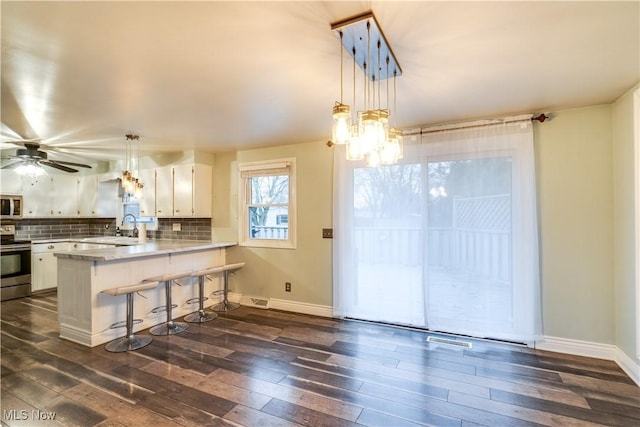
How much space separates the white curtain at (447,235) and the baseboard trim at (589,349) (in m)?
0.18

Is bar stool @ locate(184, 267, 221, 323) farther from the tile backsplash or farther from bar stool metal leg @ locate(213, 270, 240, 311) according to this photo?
the tile backsplash

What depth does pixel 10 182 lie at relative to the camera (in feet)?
16.1

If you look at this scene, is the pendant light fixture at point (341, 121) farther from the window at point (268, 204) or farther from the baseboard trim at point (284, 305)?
the baseboard trim at point (284, 305)

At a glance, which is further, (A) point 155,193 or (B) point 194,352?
(A) point 155,193

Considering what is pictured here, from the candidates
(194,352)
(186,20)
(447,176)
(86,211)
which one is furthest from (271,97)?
(86,211)

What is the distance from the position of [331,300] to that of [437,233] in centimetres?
161

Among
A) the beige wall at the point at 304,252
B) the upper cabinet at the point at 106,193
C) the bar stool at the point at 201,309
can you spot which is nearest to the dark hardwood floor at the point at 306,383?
the bar stool at the point at 201,309

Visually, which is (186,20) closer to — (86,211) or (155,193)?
(155,193)

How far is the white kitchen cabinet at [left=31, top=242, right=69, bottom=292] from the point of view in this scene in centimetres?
492

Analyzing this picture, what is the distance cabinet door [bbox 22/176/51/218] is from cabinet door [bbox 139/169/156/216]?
1.88m

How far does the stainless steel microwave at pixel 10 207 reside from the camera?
4848 millimetres

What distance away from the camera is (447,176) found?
329 centimetres

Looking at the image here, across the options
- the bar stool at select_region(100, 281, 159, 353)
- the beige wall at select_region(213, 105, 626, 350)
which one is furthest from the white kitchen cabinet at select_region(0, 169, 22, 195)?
the beige wall at select_region(213, 105, 626, 350)

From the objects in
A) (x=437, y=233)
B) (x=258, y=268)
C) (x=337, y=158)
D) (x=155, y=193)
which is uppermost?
(x=337, y=158)
